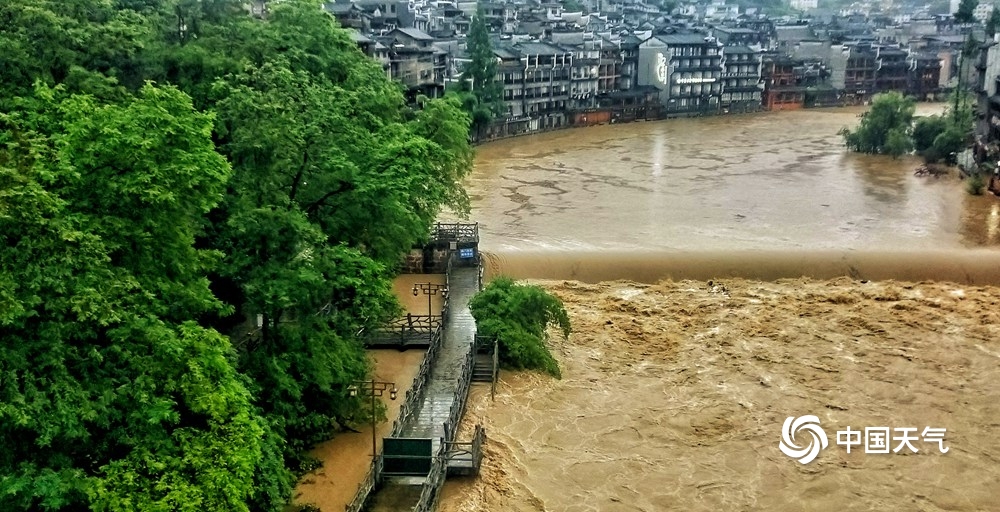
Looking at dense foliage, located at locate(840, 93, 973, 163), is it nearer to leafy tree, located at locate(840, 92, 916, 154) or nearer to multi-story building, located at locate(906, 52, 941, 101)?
leafy tree, located at locate(840, 92, 916, 154)

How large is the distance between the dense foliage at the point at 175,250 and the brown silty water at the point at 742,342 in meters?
5.15

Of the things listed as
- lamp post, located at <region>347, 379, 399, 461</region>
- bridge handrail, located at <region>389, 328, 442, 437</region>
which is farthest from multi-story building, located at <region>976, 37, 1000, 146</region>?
Answer: lamp post, located at <region>347, 379, 399, 461</region>

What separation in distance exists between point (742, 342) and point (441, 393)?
36.5 feet

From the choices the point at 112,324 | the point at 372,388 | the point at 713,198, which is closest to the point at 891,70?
the point at 713,198

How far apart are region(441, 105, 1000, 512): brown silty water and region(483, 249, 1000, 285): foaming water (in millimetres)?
113

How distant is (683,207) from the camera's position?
4881 cm

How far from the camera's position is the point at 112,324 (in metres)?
13.5

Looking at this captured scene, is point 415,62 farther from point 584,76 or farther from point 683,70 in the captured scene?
point 683,70

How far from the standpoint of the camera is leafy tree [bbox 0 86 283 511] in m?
12.2

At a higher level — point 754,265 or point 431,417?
point 754,265

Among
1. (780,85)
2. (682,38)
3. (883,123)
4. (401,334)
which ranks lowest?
(401,334)

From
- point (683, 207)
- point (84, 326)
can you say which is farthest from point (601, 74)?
point (84, 326)

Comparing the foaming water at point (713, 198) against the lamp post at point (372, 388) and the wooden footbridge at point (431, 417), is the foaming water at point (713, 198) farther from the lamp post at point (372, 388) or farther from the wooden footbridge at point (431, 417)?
the lamp post at point (372, 388)

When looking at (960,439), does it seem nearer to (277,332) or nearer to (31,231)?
(277,332)
